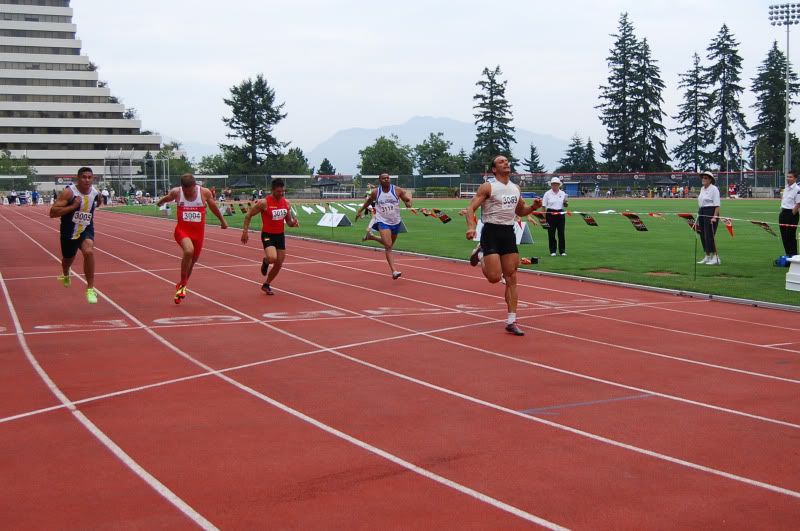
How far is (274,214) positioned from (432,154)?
107095mm

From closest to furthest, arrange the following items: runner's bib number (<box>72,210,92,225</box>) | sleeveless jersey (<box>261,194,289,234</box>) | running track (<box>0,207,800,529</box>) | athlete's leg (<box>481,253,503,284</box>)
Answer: running track (<box>0,207,800,529</box>)
athlete's leg (<box>481,253,503,284</box>)
runner's bib number (<box>72,210,92,225</box>)
sleeveless jersey (<box>261,194,289,234</box>)

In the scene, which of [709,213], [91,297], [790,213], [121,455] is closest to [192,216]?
[91,297]

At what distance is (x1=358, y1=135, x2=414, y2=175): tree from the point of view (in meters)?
111

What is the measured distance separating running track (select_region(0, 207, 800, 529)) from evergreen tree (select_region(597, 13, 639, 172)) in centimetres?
9193

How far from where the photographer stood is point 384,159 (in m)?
111

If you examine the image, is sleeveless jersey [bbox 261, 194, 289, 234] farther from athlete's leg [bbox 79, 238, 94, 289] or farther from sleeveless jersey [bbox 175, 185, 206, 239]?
athlete's leg [bbox 79, 238, 94, 289]

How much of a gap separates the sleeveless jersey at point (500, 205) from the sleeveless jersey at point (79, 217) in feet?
19.3

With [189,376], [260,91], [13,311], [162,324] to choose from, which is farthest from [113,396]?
[260,91]

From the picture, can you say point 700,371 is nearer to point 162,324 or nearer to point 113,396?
point 113,396

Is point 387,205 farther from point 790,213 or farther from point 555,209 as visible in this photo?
point 790,213

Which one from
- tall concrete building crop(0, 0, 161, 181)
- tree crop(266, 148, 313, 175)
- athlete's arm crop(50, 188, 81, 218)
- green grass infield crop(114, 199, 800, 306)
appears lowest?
green grass infield crop(114, 199, 800, 306)

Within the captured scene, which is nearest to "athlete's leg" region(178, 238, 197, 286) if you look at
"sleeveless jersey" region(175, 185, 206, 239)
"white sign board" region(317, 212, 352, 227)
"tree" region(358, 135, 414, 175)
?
"sleeveless jersey" region(175, 185, 206, 239)

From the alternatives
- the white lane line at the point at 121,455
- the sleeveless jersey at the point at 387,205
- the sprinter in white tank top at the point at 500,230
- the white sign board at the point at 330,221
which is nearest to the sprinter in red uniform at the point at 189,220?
the sleeveless jersey at the point at 387,205

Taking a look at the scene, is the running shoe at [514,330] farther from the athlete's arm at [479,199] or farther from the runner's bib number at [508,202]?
the runner's bib number at [508,202]
